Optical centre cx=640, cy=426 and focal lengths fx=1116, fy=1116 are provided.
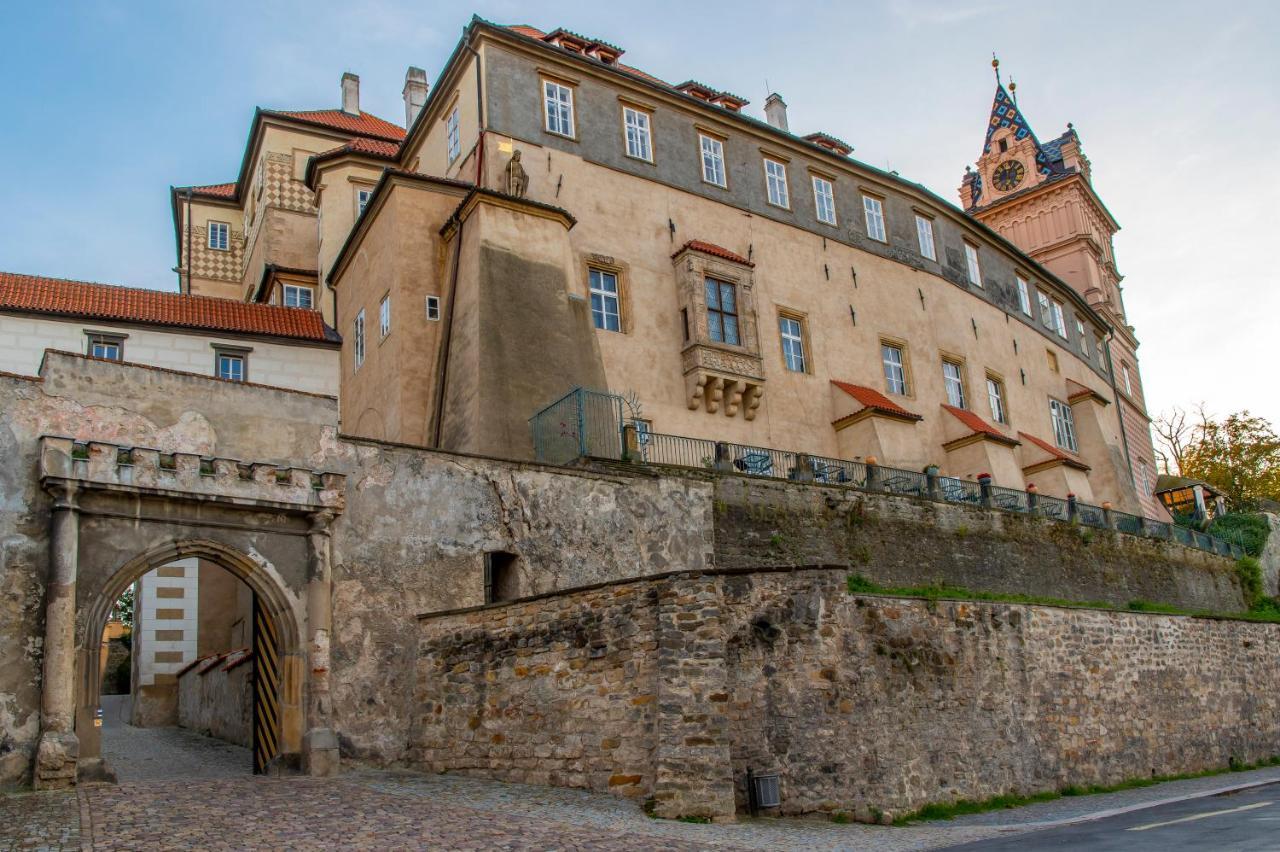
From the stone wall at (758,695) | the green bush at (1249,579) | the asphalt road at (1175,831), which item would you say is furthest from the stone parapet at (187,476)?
the green bush at (1249,579)

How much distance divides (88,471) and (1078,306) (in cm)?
4503

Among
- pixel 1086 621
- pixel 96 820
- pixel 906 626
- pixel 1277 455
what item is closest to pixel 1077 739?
pixel 1086 621

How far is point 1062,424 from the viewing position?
43781mm

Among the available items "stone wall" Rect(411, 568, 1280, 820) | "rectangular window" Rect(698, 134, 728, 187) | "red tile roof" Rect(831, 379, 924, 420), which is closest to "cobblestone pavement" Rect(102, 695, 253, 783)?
"stone wall" Rect(411, 568, 1280, 820)

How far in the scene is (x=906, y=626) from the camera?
55.4ft

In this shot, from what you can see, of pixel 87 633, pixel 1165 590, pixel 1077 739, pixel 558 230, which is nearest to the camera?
pixel 87 633

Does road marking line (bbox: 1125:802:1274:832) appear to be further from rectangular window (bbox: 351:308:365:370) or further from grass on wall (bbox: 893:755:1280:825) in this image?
rectangular window (bbox: 351:308:365:370)

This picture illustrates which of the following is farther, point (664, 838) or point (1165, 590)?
point (1165, 590)

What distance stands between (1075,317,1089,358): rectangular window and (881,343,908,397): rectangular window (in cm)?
1815

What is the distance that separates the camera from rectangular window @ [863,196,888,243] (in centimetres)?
3566

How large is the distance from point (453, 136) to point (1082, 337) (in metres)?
32.5

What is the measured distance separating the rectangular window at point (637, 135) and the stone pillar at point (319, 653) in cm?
1668

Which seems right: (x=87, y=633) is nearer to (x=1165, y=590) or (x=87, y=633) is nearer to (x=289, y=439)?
(x=289, y=439)

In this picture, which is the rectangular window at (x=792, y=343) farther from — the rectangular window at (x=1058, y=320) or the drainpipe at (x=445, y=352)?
the rectangular window at (x=1058, y=320)
